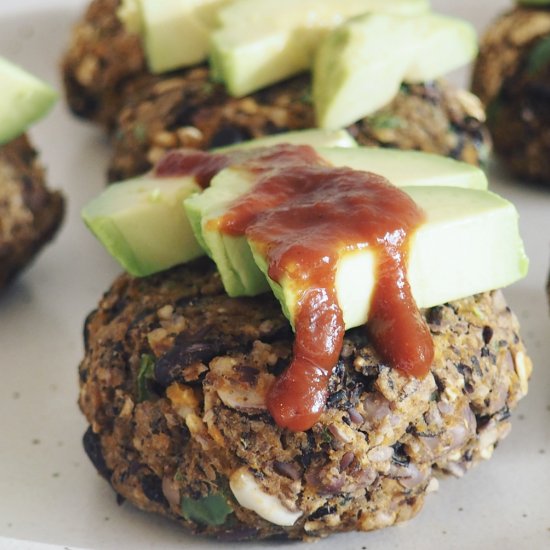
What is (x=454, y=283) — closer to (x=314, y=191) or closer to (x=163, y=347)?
(x=314, y=191)

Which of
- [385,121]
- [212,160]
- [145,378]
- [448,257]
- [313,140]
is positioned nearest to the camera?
[448,257]

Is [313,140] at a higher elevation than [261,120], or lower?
higher

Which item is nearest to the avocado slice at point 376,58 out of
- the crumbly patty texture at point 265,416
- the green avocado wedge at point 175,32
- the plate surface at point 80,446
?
the green avocado wedge at point 175,32

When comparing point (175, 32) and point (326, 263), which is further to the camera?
point (175, 32)

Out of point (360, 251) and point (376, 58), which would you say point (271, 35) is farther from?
point (360, 251)

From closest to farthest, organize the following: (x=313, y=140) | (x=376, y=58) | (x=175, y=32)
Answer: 1. (x=313, y=140)
2. (x=376, y=58)
3. (x=175, y=32)

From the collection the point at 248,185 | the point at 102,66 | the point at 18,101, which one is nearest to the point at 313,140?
the point at 248,185
